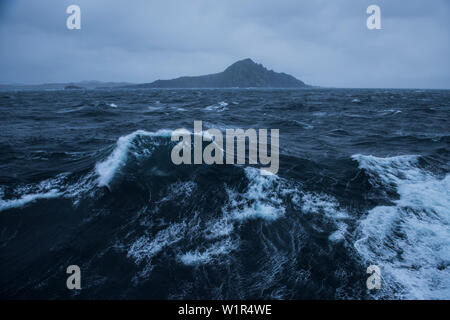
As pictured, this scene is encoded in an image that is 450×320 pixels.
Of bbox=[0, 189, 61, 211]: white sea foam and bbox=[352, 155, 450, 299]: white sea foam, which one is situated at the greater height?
bbox=[0, 189, 61, 211]: white sea foam

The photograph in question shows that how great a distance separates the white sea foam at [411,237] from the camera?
14.4 feet

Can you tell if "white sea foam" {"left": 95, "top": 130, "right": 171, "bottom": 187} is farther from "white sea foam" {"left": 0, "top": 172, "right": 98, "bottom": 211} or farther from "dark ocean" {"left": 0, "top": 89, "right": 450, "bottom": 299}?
"white sea foam" {"left": 0, "top": 172, "right": 98, "bottom": 211}

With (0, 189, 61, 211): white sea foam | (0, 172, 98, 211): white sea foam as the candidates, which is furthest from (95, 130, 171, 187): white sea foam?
(0, 189, 61, 211): white sea foam

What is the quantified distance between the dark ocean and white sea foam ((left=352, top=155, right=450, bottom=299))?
0.03m

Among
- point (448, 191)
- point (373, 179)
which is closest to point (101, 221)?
point (373, 179)

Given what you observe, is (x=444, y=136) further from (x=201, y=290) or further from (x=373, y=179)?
(x=201, y=290)

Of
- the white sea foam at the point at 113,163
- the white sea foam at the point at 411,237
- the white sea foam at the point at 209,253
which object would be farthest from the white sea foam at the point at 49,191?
the white sea foam at the point at 411,237

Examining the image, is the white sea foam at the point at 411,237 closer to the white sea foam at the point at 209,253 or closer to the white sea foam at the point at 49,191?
the white sea foam at the point at 209,253

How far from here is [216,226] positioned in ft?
19.6

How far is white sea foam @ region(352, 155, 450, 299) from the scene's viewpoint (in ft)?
14.4

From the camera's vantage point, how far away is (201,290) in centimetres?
426

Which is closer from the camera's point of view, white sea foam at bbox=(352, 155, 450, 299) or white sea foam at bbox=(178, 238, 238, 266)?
white sea foam at bbox=(352, 155, 450, 299)

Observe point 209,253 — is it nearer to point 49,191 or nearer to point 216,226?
point 216,226

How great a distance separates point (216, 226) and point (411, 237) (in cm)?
483
